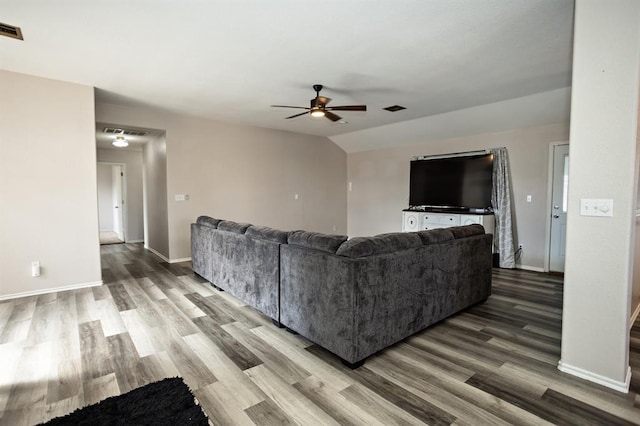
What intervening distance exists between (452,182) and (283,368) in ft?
16.4

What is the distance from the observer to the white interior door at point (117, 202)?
8.83m

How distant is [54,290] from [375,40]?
4.70 metres

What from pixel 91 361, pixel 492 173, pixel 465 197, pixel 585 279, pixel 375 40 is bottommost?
pixel 91 361

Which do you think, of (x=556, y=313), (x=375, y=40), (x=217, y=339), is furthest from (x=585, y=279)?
(x=217, y=339)

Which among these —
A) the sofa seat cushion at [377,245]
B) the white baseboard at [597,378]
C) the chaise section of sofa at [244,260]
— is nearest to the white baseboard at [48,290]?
the chaise section of sofa at [244,260]

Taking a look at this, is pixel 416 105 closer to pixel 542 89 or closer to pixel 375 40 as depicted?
pixel 542 89

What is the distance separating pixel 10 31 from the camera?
280 centimetres

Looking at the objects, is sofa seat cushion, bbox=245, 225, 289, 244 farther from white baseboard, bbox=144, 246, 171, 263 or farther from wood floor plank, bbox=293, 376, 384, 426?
white baseboard, bbox=144, 246, 171, 263

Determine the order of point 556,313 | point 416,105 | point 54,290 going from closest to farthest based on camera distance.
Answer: point 556,313, point 54,290, point 416,105

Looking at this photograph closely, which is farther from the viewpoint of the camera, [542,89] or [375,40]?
[542,89]

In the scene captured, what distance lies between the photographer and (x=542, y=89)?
431 cm

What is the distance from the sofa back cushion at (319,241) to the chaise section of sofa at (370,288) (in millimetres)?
20

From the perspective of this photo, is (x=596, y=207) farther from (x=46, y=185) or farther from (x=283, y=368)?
(x=46, y=185)

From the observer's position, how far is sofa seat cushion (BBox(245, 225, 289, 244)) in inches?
116
